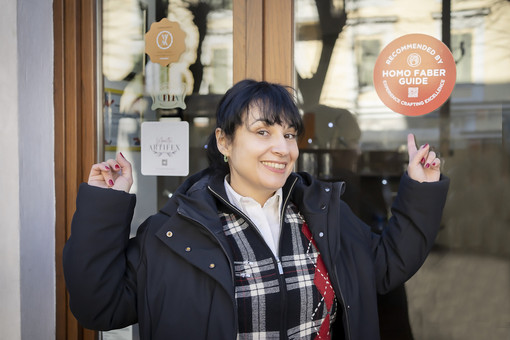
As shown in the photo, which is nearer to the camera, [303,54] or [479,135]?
[479,135]

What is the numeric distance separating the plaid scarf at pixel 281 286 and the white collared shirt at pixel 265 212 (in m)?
0.04

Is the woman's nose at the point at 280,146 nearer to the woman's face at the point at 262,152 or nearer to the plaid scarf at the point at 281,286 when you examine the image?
the woman's face at the point at 262,152

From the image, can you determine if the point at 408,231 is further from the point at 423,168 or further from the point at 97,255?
the point at 97,255

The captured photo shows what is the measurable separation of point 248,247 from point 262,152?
331mm

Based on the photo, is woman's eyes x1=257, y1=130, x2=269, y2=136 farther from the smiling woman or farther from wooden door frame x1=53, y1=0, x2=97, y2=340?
wooden door frame x1=53, y1=0, x2=97, y2=340

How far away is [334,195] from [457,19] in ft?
3.64

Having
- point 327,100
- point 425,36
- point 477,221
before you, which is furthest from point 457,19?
point 477,221

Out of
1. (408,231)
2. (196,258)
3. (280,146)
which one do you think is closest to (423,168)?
(408,231)

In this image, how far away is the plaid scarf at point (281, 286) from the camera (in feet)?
5.07

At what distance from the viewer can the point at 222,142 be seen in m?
1.78

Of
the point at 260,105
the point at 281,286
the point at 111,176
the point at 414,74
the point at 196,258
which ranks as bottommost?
the point at 281,286

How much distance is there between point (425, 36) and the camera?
2.22 m

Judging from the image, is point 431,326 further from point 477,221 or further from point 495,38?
point 495,38

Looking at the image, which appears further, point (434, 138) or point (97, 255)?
point (434, 138)
